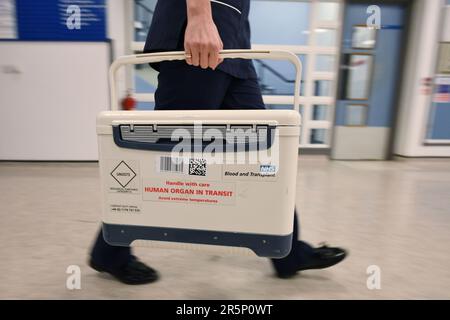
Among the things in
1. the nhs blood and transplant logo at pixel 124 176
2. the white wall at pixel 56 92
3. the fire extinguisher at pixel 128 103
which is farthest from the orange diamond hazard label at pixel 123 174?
the white wall at pixel 56 92

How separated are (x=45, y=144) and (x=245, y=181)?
8.33 ft

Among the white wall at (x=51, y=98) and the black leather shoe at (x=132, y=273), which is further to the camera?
the white wall at (x=51, y=98)

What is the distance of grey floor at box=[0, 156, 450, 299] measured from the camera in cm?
87

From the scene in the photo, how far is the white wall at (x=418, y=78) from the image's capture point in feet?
9.13

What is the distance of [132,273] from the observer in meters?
Answer: 0.86

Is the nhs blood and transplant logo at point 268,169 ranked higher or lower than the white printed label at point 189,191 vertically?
higher

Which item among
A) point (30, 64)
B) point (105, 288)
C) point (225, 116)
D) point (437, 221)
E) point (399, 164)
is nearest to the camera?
point (225, 116)

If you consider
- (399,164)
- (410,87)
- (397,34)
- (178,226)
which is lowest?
(399,164)

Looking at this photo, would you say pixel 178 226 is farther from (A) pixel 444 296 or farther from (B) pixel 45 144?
(B) pixel 45 144

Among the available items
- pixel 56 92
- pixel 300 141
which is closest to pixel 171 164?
pixel 300 141

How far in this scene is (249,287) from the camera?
0.88m

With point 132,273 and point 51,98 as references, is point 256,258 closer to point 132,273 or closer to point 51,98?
→ point 132,273

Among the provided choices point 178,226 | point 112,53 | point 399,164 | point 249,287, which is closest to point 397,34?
point 399,164

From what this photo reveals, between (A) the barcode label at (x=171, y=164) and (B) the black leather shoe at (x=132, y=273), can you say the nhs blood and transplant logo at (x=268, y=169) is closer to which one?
(A) the barcode label at (x=171, y=164)
